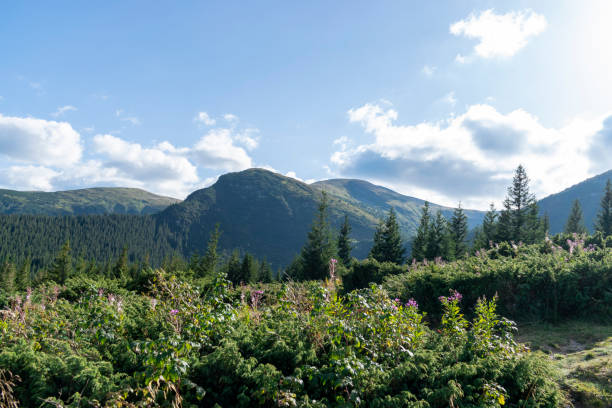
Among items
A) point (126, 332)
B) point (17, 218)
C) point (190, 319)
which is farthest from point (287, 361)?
point (17, 218)

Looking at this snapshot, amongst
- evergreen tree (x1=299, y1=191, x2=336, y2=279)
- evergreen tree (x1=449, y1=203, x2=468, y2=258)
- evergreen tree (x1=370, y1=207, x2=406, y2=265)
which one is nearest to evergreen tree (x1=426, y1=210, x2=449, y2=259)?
evergreen tree (x1=370, y1=207, x2=406, y2=265)

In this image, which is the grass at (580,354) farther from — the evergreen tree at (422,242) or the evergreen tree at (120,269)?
the evergreen tree at (422,242)

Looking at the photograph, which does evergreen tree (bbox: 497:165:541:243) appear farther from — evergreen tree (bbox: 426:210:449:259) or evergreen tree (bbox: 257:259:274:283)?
evergreen tree (bbox: 257:259:274:283)

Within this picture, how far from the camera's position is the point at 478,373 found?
3.59 m

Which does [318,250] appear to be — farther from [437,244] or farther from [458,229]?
[458,229]

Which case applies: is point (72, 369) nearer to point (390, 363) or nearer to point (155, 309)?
point (155, 309)

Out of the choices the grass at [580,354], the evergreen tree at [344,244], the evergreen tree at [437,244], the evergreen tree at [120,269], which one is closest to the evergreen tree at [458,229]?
the evergreen tree at [437,244]

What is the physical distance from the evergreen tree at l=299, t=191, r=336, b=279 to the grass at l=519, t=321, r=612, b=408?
79.7 feet

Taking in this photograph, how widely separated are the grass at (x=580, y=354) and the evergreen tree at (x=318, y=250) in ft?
79.7

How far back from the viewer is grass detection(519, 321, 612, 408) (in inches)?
153

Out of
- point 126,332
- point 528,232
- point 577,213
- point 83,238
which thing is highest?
point 577,213

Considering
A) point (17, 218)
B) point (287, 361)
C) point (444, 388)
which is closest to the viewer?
point (444, 388)

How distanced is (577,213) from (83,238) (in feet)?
678

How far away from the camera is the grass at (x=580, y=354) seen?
3.89m
